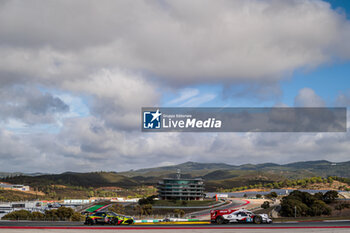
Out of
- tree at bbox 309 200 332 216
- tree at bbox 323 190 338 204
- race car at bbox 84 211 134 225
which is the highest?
race car at bbox 84 211 134 225

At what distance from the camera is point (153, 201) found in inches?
7077

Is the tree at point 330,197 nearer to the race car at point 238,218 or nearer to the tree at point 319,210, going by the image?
the tree at point 319,210

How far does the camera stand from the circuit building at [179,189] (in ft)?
600

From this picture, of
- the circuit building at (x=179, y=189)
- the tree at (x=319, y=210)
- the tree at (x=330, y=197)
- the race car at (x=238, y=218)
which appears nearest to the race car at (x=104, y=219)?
the race car at (x=238, y=218)

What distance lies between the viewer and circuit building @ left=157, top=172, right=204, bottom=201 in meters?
183

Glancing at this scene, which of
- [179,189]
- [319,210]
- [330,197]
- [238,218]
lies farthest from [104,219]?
[179,189]

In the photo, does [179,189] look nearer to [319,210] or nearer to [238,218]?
[319,210]

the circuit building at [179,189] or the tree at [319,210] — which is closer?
the tree at [319,210]

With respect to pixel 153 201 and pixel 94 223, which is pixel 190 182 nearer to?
pixel 153 201

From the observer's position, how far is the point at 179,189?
18312 centimetres

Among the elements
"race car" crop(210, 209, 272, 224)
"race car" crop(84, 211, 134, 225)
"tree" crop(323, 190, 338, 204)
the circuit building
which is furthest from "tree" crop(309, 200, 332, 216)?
"race car" crop(84, 211, 134, 225)

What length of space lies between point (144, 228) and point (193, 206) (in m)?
138

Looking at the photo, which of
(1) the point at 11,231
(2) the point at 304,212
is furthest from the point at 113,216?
(2) the point at 304,212

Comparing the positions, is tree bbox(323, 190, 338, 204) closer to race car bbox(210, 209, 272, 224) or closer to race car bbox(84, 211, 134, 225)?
race car bbox(210, 209, 272, 224)
